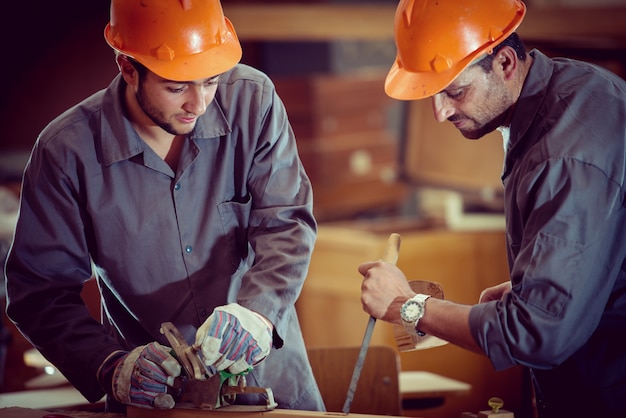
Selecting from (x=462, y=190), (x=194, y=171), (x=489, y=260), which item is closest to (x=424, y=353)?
(x=489, y=260)

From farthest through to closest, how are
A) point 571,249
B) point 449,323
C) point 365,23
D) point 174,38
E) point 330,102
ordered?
point 330,102 → point 365,23 → point 174,38 → point 449,323 → point 571,249

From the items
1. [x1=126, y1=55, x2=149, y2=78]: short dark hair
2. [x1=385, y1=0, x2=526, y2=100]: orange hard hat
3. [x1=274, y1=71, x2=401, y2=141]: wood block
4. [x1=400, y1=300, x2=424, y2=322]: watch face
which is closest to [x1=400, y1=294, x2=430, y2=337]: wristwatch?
[x1=400, y1=300, x2=424, y2=322]: watch face

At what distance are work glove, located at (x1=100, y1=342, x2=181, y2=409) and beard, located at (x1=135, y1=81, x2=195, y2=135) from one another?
57cm

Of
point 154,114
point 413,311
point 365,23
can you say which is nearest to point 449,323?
point 413,311

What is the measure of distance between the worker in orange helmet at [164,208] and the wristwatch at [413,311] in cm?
40

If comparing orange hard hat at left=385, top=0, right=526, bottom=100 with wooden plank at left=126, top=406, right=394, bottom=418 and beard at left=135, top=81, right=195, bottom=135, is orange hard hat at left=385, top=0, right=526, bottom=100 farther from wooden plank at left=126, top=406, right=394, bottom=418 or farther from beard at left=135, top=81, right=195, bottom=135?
wooden plank at left=126, top=406, right=394, bottom=418

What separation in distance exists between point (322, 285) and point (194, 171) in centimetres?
234

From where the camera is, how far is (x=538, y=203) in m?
1.84

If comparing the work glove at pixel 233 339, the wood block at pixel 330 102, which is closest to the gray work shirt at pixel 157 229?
the work glove at pixel 233 339

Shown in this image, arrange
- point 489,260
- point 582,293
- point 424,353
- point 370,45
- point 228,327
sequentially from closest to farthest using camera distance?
point 582,293 < point 228,327 < point 424,353 < point 489,260 < point 370,45

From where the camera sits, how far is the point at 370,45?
703cm

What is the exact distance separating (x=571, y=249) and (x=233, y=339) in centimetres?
82

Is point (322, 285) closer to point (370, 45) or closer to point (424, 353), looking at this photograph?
point (424, 353)

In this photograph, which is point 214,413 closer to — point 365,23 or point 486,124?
point 486,124
